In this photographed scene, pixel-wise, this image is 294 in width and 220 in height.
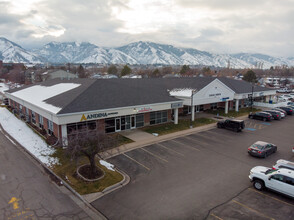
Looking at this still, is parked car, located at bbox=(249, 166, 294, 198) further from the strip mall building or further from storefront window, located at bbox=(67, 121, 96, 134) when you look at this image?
storefront window, located at bbox=(67, 121, 96, 134)

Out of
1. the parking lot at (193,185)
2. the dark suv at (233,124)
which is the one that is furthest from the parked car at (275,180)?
the dark suv at (233,124)

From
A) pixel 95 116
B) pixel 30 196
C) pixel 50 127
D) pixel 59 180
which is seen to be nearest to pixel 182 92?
pixel 95 116

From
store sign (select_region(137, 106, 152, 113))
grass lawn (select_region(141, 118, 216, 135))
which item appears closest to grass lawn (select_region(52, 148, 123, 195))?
store sign (select_region(137, 106, 152, 113))

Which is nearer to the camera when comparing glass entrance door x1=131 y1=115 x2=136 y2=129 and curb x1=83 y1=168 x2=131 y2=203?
curb x1=83 y1=168 x2=131 y2=203

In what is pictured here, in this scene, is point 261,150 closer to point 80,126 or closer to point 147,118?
point 147,118

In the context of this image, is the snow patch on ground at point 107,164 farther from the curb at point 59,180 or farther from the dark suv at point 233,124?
the dark suv at point 233,124

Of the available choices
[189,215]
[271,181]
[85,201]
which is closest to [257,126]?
[271,181]
